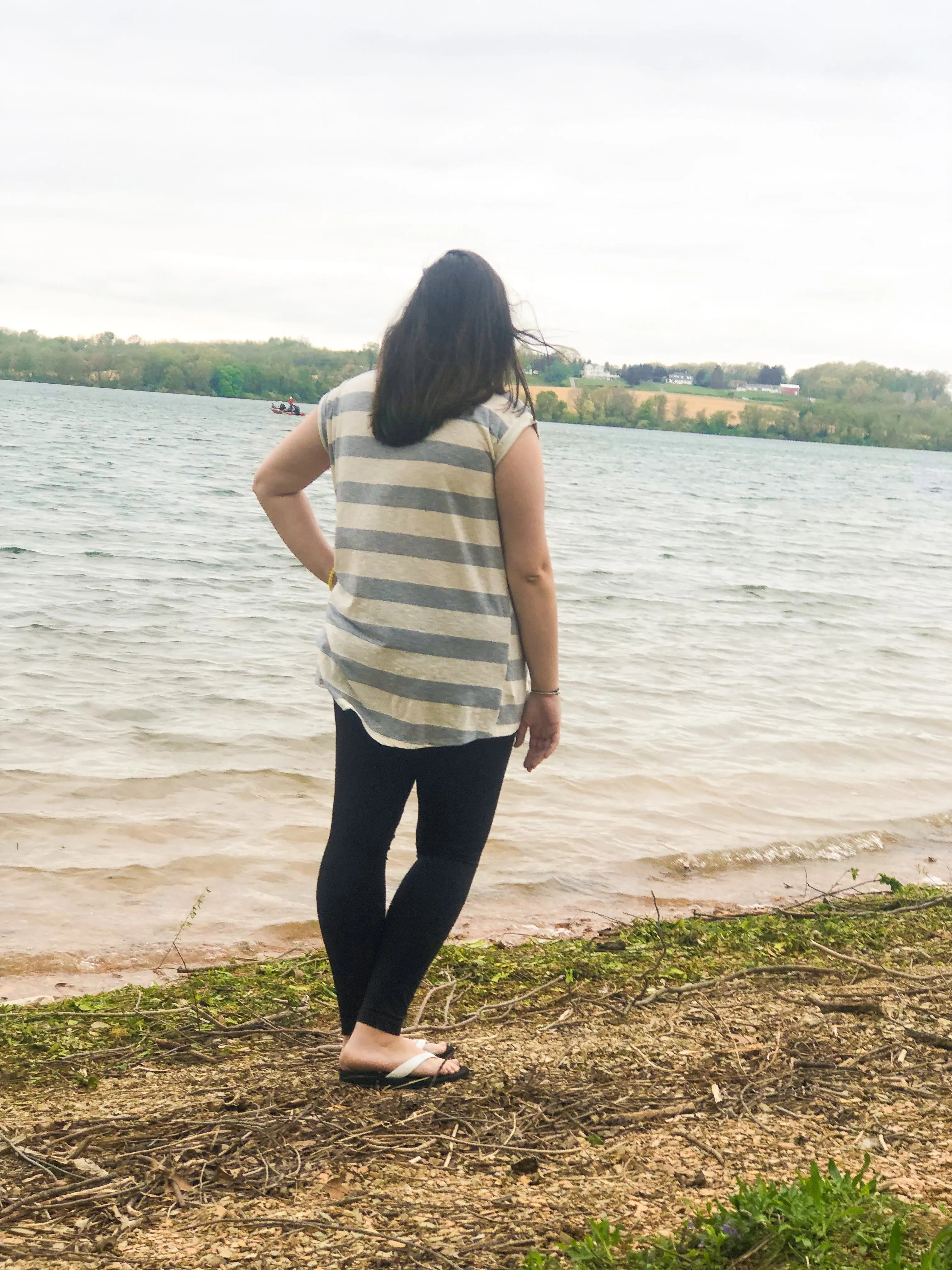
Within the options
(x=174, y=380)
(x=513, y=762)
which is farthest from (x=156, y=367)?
(x=513, y=762)

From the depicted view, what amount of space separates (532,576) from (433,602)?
23 centimetres

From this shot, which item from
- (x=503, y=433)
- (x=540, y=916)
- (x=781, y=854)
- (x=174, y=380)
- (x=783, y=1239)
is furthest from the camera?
(x=174, y=380)

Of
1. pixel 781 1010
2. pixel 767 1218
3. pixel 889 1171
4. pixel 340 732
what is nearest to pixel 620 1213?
pixel 767 1218

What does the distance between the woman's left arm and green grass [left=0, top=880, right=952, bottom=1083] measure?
1451mm

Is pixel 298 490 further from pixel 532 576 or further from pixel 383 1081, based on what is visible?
pixel 383 1081

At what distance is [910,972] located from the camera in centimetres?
373

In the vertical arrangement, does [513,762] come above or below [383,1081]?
below

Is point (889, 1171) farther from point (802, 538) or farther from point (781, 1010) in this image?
point (802, 538)

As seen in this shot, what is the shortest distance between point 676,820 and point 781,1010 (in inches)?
129

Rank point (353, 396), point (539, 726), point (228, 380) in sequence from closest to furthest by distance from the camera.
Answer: point (353, 396)
point (539, 726)
point (228, 380)

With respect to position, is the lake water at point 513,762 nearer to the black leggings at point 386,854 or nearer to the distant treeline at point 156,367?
the black leggings at point 386,854

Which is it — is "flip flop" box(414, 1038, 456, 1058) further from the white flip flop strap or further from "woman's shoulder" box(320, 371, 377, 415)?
"woman's shoulder" box(320, 371, 377, 415)

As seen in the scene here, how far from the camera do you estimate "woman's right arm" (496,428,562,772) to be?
7.62ft

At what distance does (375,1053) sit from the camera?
2.62 metres
